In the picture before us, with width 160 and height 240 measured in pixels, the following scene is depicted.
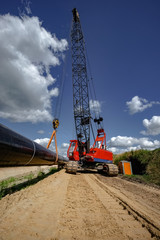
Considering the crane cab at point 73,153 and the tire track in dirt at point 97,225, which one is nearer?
the tire track in dirt at point 97,225

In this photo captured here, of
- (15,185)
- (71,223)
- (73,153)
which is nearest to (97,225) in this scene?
(71,223)

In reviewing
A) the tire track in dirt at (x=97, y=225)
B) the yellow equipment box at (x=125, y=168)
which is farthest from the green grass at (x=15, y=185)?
the yellow equipment box at (x=125, y=168)

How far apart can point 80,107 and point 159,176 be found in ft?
50.3

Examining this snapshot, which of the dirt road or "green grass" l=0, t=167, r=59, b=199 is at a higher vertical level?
the dirt road

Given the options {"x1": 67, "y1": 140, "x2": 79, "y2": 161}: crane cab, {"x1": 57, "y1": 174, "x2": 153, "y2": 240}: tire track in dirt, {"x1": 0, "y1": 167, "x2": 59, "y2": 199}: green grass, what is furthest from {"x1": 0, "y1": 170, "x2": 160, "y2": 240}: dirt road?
{"x1": 67, "y1": 140, "x2": 79, "y2": 161}: crane cab

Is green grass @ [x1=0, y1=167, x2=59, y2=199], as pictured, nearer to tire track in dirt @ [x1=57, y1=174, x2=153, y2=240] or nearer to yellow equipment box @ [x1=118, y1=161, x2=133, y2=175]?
tire track in dirt @ [x1=57, y1=174, x2=153, y2=240]

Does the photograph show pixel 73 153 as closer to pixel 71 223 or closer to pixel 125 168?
pixel 125 168

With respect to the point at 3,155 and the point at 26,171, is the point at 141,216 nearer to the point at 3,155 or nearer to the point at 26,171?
the point at 3,155

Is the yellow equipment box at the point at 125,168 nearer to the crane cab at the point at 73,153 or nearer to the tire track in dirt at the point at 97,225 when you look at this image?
the crane cab at the point at 73,153

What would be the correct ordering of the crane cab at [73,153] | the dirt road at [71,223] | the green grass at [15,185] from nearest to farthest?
the dirt road at [71,223], the green grass at [15,185], the crane cab at [73,153]

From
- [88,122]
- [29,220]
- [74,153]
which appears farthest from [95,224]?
[88,122]

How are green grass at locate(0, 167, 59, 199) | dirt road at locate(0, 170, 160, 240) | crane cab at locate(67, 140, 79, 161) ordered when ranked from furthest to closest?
crane cab at locate(67, 140, 79, 161)
green grass at locate(0, 167, 59, 199)
dirt road at locate(0, 170, 160, 240)

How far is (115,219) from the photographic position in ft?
7.14

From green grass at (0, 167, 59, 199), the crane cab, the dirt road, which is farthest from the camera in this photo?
the crane cab
